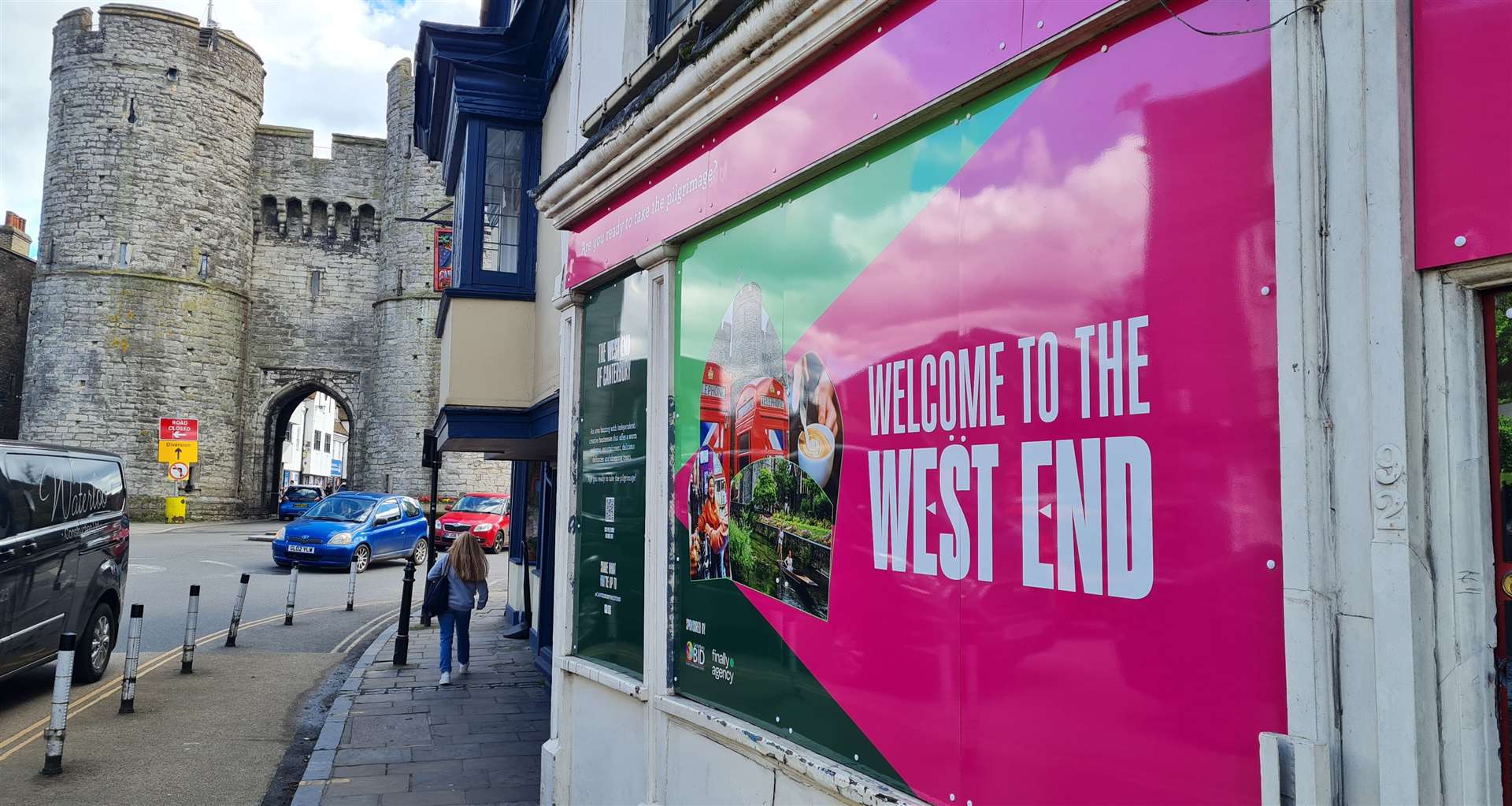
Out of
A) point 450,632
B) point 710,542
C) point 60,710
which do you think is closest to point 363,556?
point 450,632

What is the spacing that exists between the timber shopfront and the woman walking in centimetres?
554

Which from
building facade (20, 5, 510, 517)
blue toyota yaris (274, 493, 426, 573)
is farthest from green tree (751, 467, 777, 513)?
building facade (20, 5, 510, 517)

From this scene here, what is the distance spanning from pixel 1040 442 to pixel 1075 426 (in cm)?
12

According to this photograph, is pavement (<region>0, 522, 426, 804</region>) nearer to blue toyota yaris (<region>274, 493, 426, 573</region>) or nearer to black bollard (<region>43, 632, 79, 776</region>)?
black bollard (<region>43, 632, 79, 776</region>)

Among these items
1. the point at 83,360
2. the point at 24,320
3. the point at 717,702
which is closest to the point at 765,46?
the point at 717,702

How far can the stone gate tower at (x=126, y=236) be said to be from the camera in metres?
36.5

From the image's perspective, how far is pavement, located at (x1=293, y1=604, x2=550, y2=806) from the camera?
242 inches

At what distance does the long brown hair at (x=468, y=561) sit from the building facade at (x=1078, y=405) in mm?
5173

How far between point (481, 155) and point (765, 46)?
6811mm

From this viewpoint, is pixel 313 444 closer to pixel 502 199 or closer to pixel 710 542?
pixel 502 199

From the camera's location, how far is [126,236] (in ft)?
121

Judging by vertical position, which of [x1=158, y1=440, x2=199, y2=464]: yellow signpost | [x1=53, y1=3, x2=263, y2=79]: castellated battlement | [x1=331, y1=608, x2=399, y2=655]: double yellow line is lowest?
[x1=331, y1=608, x2=399, y2=655]: double yellow line

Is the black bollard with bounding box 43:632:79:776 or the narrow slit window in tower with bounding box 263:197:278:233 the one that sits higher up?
the narrow slit window in tower with bounding box 263:197:278:233

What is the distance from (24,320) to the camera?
4228cm
